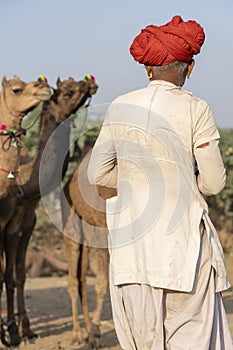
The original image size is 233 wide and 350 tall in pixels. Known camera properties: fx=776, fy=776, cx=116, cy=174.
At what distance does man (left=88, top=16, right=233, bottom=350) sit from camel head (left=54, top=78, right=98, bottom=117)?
519 centimetres

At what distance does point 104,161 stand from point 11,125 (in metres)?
4.07

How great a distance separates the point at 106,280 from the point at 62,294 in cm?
393

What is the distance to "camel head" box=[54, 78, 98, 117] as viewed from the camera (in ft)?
28.7

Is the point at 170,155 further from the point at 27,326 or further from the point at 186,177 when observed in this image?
the point at 27,326

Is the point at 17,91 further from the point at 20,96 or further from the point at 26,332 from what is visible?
the point at 26,332

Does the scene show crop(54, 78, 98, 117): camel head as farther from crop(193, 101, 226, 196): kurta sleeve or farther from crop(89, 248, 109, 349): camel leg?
crop(193, 101, 226, 196): kurta sleeve

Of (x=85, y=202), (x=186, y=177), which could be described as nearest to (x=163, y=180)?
(x=186, y=177)

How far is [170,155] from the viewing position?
11.4ft

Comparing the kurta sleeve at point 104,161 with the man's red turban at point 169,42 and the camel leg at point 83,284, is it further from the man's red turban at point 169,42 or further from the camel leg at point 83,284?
the camel leg at point 83,284

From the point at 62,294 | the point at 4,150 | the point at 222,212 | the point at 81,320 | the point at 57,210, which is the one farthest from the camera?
the point at 222,212

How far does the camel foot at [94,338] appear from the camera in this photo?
8086 mm

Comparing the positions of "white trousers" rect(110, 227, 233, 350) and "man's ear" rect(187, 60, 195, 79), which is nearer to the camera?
"white trousers" rect(110, 227, 233, 350)

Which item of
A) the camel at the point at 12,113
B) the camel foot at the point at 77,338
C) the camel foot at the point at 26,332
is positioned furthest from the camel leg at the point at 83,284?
the camel at the point at 12,113

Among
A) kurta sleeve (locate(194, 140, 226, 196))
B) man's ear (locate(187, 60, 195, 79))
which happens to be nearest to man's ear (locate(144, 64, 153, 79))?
man's ear (locate(187, 60, 195, 79))
